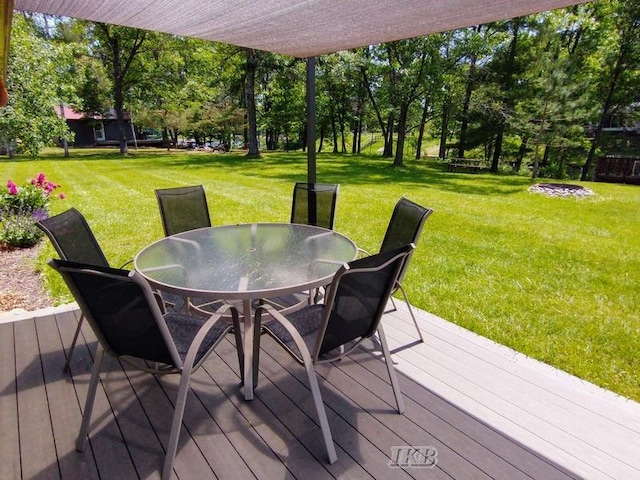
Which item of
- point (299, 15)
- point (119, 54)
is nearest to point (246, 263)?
point (299, 15)

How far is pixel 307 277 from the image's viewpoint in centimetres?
192

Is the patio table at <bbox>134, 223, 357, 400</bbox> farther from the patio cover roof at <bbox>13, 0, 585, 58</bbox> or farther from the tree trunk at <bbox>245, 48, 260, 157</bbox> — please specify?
the tree trunk at <bbox>245, 48, 260, 157</bbox>

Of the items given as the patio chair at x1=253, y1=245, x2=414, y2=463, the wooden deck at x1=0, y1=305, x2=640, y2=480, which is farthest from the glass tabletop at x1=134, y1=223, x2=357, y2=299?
the wooden deck at x1=0, y1=305, x2=640, y2=480

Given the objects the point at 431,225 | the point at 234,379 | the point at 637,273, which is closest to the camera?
the point at 234,379

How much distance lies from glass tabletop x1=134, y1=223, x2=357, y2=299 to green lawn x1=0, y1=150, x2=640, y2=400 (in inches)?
50.8

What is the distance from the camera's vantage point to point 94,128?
25.5 m

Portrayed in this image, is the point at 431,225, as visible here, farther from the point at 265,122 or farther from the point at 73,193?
the point at 265,122

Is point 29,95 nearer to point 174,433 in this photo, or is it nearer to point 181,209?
point 181,209

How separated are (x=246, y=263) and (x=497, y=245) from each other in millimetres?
4053

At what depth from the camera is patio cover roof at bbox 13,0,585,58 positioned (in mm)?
2119

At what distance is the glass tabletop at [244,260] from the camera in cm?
179

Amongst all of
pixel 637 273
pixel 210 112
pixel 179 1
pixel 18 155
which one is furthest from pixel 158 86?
pixel 637 273

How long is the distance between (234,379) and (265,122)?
22930 mm

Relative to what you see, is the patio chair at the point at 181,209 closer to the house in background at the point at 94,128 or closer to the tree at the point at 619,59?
the tree at the point at 619,59
